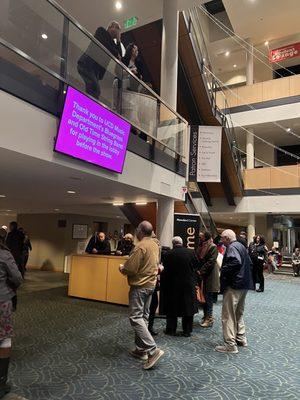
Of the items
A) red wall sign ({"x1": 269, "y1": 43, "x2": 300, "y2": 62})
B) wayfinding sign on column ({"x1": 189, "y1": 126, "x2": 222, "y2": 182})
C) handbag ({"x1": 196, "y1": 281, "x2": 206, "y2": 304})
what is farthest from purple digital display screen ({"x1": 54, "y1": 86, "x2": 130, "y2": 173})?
red wall sign ({"x1": 269, "y1": 43, "x2": 300, "y2": 62})

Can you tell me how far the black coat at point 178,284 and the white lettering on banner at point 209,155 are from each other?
478 centimetres

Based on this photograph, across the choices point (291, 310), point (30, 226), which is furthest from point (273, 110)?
point (30, 226)

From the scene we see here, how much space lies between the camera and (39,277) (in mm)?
11414

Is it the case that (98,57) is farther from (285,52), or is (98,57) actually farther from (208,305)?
(285,52)

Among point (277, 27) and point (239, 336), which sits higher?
point (277, 27)

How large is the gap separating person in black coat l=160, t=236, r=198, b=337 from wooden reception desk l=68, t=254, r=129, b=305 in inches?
79.5

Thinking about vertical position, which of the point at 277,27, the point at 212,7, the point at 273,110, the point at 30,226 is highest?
the point at 212,7

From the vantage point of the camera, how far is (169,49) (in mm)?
8305

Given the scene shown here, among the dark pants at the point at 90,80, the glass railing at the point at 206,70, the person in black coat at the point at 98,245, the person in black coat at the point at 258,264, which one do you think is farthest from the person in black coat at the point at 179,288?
the glass railing at the point at 206,70

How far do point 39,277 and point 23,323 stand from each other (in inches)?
235

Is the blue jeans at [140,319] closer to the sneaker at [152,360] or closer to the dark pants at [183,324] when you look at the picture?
the sneaker at [152,360]

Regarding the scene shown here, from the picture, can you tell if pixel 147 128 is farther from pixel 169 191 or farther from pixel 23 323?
pixel 23 323

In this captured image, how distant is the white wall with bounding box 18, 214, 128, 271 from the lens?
44.3 feet

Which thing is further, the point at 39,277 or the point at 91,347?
the point at 39,277
